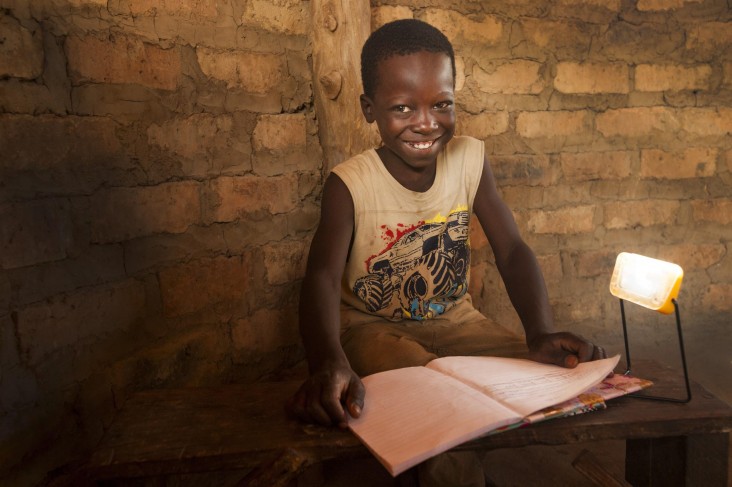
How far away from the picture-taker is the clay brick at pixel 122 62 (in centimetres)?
160

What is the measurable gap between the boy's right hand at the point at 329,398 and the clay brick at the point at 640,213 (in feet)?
7.07

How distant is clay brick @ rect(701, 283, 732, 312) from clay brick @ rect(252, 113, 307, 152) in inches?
92.7

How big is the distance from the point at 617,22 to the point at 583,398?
2.21 meters

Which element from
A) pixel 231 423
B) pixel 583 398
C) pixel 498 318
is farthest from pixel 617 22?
pixel 231 423

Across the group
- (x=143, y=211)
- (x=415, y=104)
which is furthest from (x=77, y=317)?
(x=415, y=104)

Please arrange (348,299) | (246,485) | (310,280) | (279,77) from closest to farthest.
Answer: (246,485) → (310,280) → (348,299) → (279,77)

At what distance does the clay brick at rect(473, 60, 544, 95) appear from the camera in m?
2.51

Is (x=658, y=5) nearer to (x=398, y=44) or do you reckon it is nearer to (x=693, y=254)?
(x=693, y=254)

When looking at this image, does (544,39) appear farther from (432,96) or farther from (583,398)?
(583,398)

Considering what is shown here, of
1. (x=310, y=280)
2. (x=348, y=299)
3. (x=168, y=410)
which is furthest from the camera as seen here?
(x=348, y=299)

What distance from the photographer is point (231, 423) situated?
3.74 ft

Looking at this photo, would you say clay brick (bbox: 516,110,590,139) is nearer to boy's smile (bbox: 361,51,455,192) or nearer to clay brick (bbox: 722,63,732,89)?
clay brick (bbox: 722,63,732,89)

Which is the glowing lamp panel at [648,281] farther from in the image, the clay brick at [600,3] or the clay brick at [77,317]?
the clay brick at [600,3]

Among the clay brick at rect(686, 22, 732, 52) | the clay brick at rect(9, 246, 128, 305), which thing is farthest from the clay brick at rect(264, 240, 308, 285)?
the clay brick at rect(686, 22, 732, 52)
